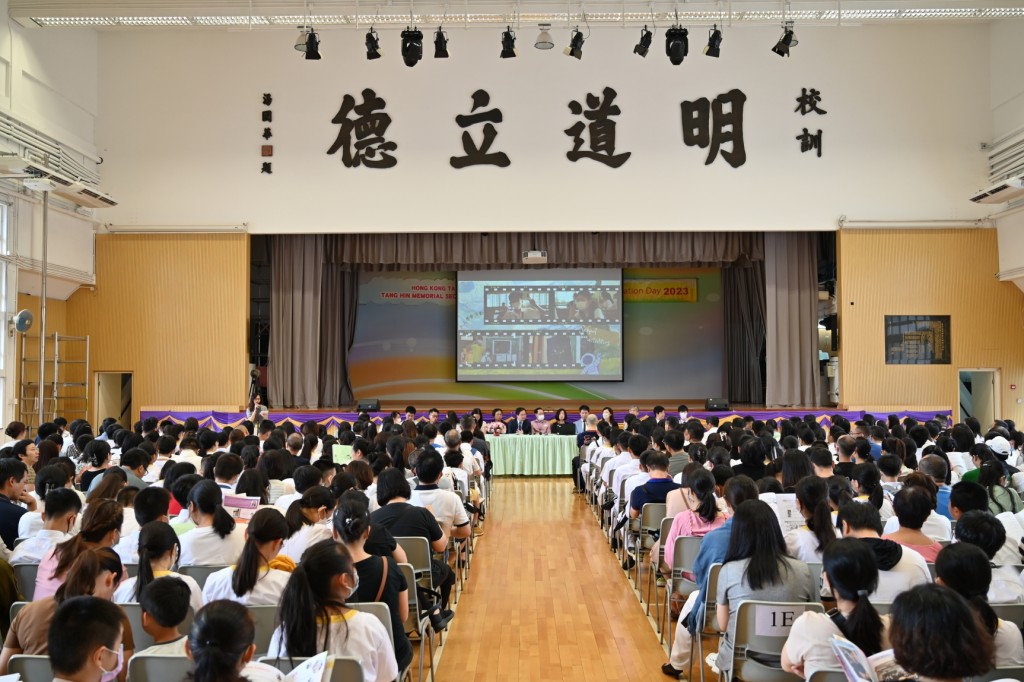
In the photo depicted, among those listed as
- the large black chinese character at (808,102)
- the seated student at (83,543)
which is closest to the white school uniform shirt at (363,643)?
the seated student at (83,543)

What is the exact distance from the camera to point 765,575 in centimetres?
338

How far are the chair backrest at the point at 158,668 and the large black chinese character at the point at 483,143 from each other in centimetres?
1270

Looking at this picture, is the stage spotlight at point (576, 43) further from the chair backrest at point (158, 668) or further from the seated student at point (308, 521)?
the chair backrest at point (158, 668)

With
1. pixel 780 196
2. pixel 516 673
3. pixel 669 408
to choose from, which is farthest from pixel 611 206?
pixel 516 673

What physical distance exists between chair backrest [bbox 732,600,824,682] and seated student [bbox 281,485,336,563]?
1922mm

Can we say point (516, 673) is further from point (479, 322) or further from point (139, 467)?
point (479, 322)

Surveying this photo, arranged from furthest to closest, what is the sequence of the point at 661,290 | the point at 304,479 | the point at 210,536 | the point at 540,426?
the point at 661,290 < the point at 540,426 < the point at 304,479 < the point at 210,536

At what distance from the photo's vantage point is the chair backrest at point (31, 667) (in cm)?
254

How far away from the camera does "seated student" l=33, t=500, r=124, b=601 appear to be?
3160mm

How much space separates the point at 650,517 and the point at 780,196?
10.3m

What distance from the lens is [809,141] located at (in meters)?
14.5

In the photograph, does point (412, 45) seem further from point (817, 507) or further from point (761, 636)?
point (761, 636)

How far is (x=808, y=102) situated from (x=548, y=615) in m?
11.7

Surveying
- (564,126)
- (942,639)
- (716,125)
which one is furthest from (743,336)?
(942,639)
